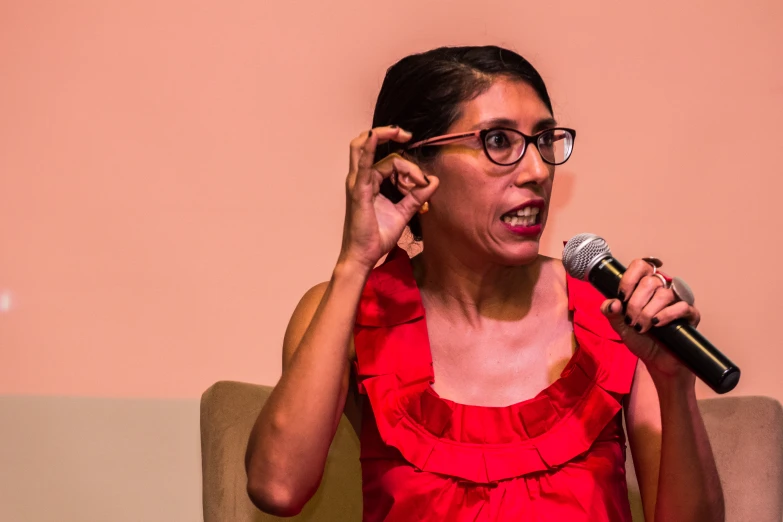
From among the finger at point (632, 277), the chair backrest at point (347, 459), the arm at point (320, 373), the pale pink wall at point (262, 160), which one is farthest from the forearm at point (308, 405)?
the pale pink wall at point (262, 160)

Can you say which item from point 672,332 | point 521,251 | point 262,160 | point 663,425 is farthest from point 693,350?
point 262,160

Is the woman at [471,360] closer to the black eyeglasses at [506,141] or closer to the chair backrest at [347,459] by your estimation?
the black eyeglasses at [506,141]

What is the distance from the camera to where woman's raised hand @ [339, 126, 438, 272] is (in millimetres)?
1473

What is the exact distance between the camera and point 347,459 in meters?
1.84

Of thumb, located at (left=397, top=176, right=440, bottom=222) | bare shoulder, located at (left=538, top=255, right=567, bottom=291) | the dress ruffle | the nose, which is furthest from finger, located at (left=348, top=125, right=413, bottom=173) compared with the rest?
bare shoulder, located at (left=538, top=255, right=567, bottom=291)

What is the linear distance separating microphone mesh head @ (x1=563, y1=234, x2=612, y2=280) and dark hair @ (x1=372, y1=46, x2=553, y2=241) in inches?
14.1

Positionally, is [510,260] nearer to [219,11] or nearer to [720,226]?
[720,226]

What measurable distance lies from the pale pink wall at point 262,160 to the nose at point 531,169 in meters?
0.60

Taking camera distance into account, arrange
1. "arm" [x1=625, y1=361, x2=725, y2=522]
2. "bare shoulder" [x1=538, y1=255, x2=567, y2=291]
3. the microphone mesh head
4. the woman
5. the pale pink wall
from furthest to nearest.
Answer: the pale pink wall → "bare shoulder" [x1=538, y1=255, x2=567, y2=291] → the woman → "arm" [x1=625, y1=361, x2=725, y2=522] → the microphone mesh head

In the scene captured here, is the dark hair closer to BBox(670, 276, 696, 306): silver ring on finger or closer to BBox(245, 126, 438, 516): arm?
BBox(245, 126, 438, 516): arm

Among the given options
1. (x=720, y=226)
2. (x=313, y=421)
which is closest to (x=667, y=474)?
(x=313, y=421)

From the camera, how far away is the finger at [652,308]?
1.17 m

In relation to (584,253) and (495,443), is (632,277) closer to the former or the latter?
(584,253)

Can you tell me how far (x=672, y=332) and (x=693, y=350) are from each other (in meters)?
0.04
